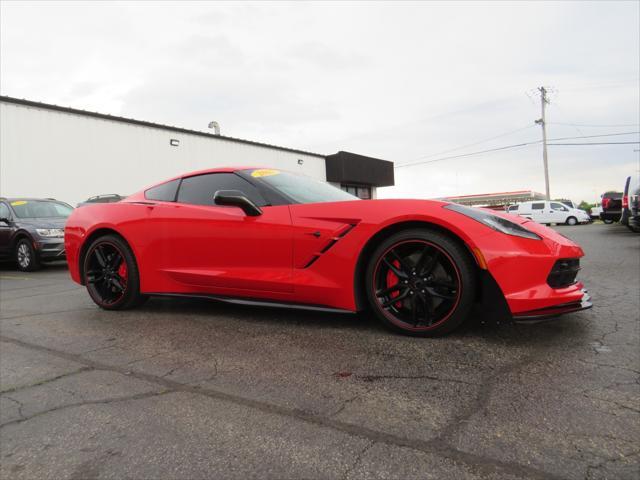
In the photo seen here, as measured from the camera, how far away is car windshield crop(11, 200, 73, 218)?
8992 mm

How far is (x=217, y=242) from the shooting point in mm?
3373

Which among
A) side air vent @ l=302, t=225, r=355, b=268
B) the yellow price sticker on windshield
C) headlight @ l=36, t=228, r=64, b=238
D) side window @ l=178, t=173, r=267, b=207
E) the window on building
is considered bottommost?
side air vent @ l=302, t=225, r=355, b=268

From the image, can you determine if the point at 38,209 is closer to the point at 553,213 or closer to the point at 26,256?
the point at 26,256

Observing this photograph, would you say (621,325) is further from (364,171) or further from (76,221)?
(364,171)

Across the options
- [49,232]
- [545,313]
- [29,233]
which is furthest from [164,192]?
[29,233]

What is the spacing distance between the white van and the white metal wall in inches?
775

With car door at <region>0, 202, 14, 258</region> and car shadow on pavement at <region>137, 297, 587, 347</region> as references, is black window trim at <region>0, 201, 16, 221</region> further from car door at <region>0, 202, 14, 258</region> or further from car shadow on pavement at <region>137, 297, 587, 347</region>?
car shadow on pavement at <region>137, 297, 587, 347</region>

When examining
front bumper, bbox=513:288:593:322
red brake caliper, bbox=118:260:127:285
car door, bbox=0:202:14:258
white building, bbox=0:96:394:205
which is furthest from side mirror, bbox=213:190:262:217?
white building, bbox=0:96:394:205

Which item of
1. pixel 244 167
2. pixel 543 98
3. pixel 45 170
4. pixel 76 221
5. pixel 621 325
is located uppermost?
pixel 543 98

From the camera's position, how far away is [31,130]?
13219 millimetres

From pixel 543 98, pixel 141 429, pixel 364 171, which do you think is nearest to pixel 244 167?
pixel 141 429

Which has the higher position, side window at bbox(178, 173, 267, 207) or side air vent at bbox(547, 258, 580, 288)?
side window at bbox(178, 173, 267, 207)

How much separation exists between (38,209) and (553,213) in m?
27.1

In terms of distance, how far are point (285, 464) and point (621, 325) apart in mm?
2686
